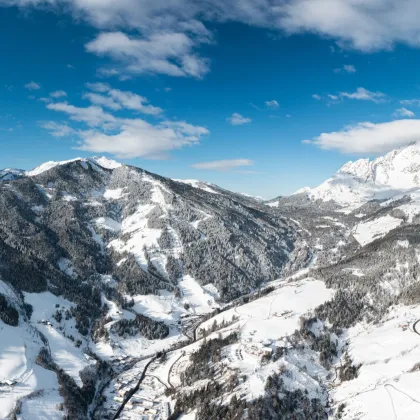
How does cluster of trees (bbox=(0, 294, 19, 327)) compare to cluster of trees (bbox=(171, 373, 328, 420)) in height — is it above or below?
above

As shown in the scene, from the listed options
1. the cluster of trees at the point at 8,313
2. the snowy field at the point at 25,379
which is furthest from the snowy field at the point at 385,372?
the cluster of trees at the point at 8,313

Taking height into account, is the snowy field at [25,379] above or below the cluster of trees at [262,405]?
above

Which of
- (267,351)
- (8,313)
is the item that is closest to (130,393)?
(267,351)

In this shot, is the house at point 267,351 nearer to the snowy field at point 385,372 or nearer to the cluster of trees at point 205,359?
the cluster of trees at point 205,359

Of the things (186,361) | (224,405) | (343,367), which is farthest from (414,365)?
(186,361)

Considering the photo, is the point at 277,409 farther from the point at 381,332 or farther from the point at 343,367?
the point at 381,332

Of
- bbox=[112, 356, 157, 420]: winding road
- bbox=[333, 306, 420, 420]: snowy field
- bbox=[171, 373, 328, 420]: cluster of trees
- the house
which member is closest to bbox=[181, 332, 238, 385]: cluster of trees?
bbox=[171, 373, 328, 420]: cluster of trees

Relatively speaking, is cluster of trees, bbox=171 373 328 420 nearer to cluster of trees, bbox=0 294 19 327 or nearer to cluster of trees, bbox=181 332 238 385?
cluster of trees, bbox=181 332 238 385

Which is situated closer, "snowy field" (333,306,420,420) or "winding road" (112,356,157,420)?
"snowy field" (333,306,420,420)

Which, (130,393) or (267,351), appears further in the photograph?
Result: (267,351)

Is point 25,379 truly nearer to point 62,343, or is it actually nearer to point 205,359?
point 62,343

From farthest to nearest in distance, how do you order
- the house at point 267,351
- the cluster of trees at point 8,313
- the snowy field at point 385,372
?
the cluster of trees at point 8,313
the house at point 267,351
the snowy field at point 385,372
